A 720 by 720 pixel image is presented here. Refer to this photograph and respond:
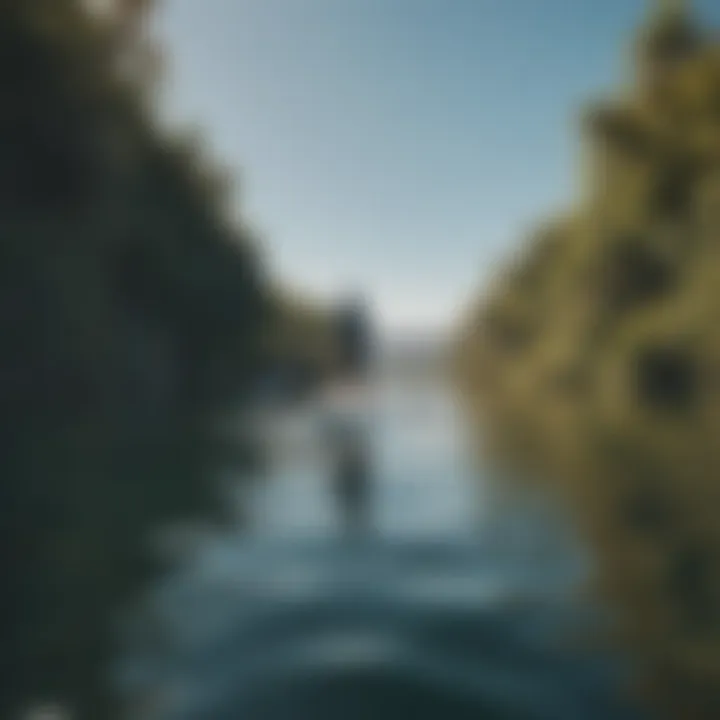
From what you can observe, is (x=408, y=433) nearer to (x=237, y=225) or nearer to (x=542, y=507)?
(x=542, y=507)

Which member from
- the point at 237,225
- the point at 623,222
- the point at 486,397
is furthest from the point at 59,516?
the point at 237,225

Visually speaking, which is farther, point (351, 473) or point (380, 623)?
point (351, 473)

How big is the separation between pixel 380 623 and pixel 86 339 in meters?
11.1

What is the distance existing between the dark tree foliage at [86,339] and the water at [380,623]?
0.39 m

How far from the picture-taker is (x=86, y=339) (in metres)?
15.2

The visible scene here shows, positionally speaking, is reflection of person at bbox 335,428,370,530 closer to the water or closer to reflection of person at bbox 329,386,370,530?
reflection of person at bbox 329,386,370,530

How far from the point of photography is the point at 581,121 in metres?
20.4

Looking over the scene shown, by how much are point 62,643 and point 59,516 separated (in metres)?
2.82

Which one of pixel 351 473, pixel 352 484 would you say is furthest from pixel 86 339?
pixel 352 484

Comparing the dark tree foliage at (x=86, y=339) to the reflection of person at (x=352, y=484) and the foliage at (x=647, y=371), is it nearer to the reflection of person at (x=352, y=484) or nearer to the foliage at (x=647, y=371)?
the reflection of person at (x=352, y=484)

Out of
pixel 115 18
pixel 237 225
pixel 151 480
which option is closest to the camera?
pixel 151 480

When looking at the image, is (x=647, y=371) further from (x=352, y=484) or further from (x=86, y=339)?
(x=86, y=339)

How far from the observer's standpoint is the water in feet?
13.0

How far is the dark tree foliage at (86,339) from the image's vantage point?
5.00m
